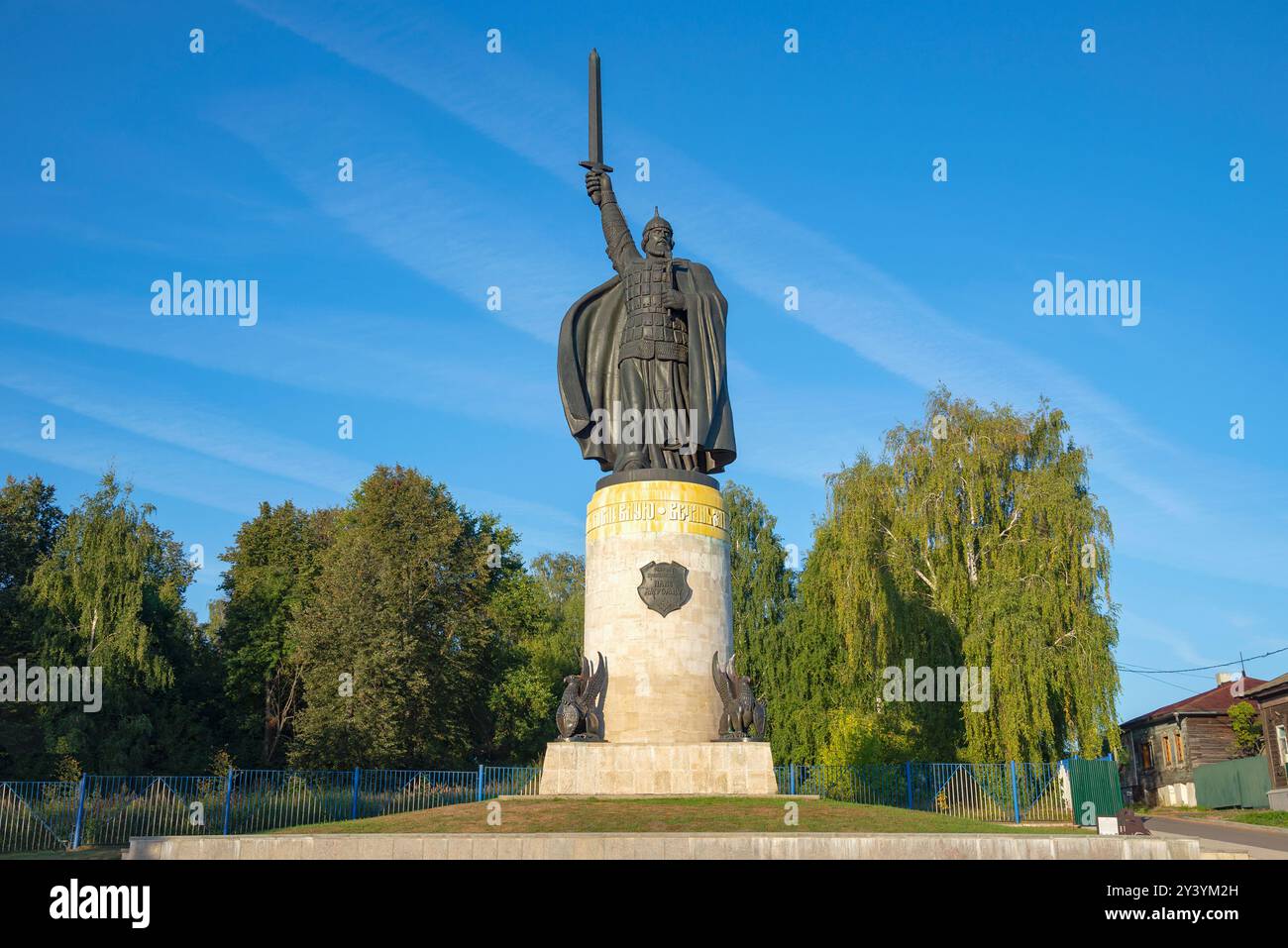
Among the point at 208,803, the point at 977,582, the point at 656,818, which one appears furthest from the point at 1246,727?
the point at 208,803

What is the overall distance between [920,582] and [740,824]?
66.9 ft

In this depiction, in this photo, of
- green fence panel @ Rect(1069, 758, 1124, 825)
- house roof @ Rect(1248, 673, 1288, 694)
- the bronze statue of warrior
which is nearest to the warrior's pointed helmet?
the bronze statue of warrior

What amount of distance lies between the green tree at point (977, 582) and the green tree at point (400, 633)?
1235 cm

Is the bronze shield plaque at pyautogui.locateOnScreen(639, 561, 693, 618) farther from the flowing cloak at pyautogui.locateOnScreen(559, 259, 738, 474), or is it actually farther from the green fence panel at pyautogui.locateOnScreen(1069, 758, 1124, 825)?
the green fence panel at pyautogui.locateOnScreen(1069, 758, 1124, 825)

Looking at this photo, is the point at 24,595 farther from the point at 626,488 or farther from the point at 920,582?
the point at 920,582

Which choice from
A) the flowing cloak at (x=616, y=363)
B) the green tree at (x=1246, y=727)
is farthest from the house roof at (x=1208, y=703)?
the flowing cloak at (x=616, y=363)

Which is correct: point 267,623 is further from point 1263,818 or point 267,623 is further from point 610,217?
point 1263,818

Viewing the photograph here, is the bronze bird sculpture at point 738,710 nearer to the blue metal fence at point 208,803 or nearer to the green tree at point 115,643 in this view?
the blue metal fence at point 208,803

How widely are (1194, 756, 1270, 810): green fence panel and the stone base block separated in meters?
28.1

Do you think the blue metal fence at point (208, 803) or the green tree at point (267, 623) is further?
the green tree at point (267, 623)

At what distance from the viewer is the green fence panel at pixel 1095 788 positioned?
2220 cm

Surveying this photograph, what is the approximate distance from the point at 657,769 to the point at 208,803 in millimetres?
10323

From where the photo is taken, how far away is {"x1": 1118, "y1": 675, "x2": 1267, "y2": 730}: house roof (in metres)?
46.1

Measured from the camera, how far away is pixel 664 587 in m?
20.0
